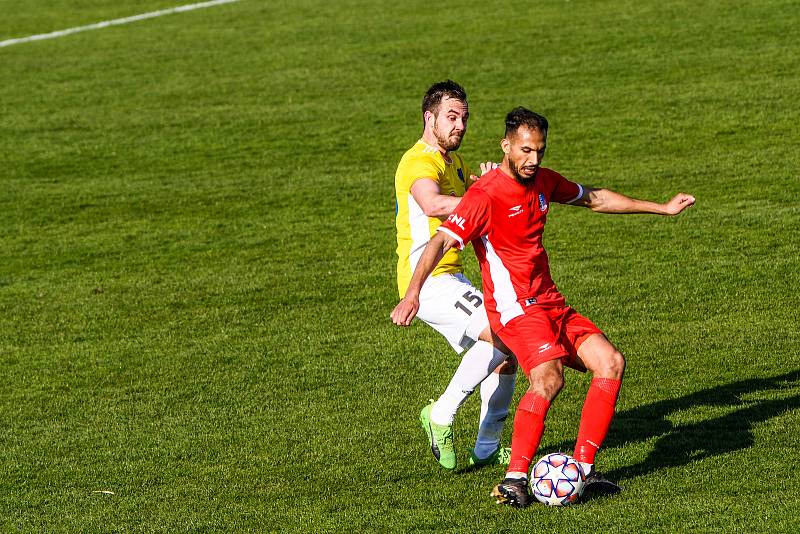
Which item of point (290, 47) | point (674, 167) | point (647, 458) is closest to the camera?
point (647, 458)

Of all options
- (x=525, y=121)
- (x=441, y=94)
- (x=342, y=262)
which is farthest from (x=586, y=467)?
(x=342, y=262)

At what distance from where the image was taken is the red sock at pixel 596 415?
22.7 ft

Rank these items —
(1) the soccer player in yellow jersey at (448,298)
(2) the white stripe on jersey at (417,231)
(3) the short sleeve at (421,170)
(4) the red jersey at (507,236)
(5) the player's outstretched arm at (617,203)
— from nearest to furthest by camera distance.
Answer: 1. (4) the red jersey at (507,236)
2. (5) the player's outstretched arm at (617,203)
3. (1) the soccer player in yellow jersey at (448,298)
4. (3) the short sleeve at (421,170)
5. (2) the white stripe on jersey at (417,231)

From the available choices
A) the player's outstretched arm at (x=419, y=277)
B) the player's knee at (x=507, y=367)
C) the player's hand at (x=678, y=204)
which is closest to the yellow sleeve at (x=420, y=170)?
the player's outstretched arm at (x=419, y=277)

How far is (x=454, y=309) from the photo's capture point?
7.69 m

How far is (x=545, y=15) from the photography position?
22.3 m

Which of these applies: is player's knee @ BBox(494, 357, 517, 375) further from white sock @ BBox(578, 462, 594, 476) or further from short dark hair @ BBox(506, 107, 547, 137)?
short dark hair @ BBox(506, 107, 547, 137)

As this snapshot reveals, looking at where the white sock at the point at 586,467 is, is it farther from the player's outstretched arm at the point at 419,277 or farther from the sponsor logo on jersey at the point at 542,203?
the sponsor logo on jersey at the point at 542,203

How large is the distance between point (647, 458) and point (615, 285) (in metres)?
4.37

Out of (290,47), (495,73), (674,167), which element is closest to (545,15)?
(495,73)

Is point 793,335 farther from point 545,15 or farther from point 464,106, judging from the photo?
point 545,15

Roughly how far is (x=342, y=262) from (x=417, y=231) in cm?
529

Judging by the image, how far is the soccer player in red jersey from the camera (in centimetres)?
684

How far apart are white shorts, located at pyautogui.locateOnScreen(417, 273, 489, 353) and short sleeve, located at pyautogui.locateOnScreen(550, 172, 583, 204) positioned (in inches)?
32.2
